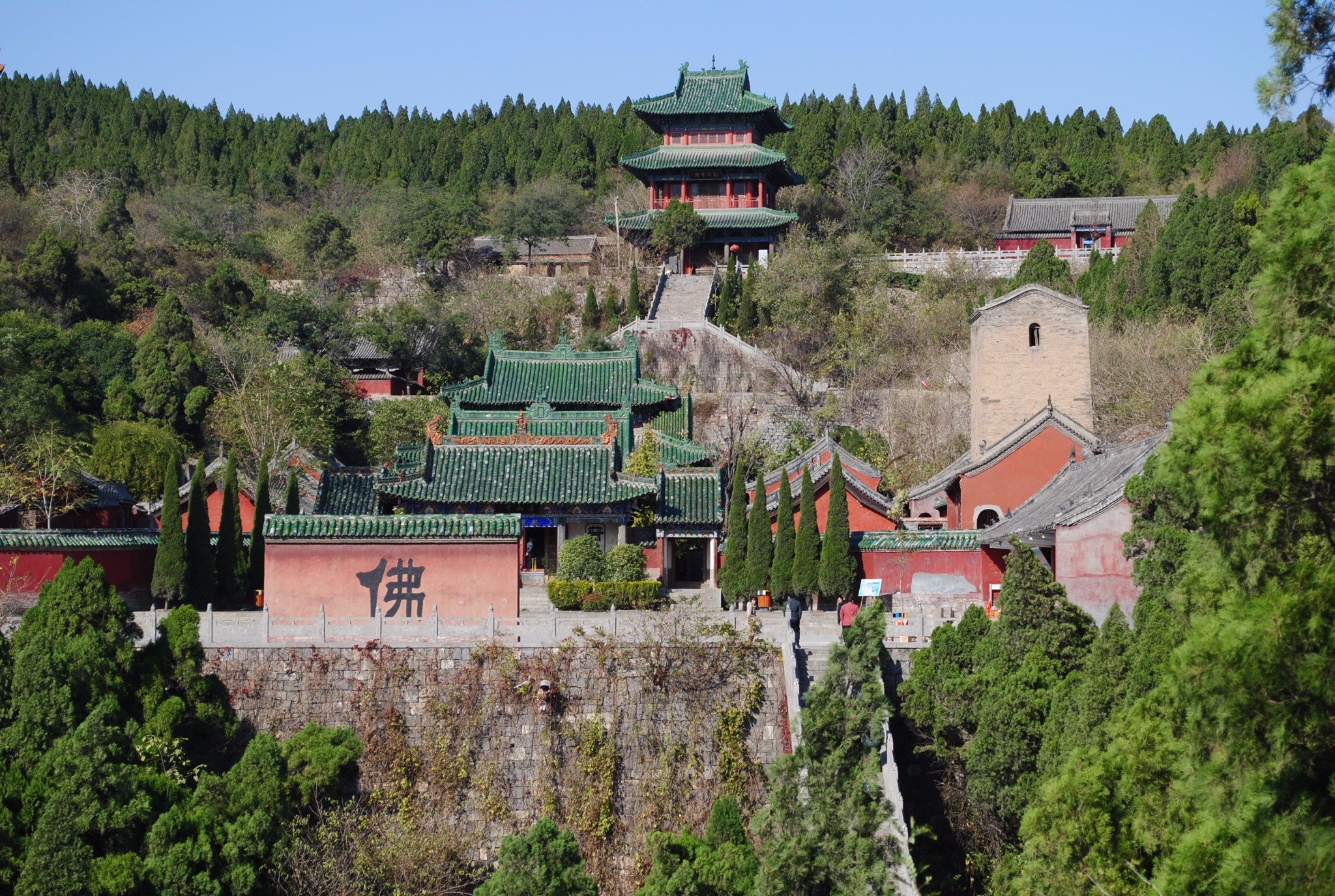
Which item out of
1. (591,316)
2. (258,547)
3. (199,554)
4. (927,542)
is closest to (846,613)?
(927,542)

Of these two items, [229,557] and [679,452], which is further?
[679,452]

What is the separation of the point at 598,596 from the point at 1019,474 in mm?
10161

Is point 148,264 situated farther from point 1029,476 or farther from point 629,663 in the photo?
point 629,663

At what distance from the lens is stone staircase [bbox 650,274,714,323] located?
4672 cm

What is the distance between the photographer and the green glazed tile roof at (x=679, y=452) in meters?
30.9

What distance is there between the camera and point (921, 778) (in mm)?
20703

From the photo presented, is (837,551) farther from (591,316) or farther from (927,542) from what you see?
(591,316)

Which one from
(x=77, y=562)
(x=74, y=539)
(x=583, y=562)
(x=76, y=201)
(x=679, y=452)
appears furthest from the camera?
(x=76, y=201)

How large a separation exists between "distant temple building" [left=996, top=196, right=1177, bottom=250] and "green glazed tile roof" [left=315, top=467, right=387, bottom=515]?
109 feet

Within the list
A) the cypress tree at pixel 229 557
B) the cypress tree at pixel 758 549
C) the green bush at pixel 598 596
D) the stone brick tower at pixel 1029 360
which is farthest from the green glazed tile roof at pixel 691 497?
the cypress tree at pixel 229 557

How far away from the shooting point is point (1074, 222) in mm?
56469

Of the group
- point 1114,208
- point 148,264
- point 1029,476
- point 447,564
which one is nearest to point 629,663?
point 447,564

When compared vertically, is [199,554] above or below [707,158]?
below

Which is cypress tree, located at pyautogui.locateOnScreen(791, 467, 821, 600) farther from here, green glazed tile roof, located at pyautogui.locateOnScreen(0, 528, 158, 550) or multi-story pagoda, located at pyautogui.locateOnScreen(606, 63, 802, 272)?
multi-story pagoda, located at pyautogui.locateOnScreen(606, 63, 802, 272)
